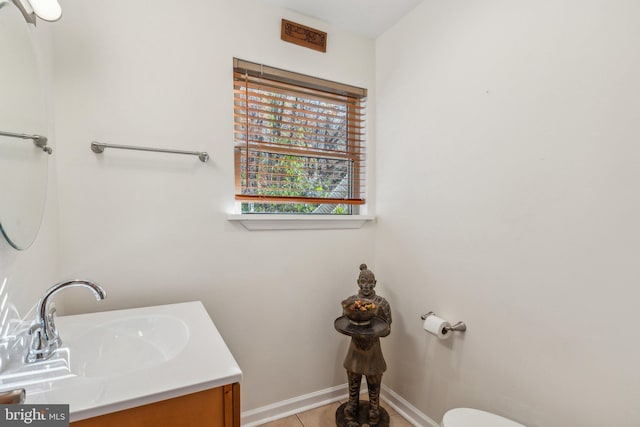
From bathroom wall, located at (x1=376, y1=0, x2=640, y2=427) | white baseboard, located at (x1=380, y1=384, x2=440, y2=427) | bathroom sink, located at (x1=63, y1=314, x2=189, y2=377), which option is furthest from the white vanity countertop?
white baseboard, located at (x1=380, y1=384, x2=440, y2=427)

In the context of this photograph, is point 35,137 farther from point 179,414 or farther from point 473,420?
point 473,420

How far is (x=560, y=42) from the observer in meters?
1.07

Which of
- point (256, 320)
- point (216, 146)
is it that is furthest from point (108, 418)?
point (216, 146)

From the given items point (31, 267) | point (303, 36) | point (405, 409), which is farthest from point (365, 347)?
point (303, 36)

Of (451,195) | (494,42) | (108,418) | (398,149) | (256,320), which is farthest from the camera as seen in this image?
(398,149)

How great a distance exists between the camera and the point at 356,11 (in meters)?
1.71

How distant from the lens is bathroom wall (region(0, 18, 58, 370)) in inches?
30.9

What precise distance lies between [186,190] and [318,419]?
1.46m

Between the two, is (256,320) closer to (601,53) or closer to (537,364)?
(537,364)

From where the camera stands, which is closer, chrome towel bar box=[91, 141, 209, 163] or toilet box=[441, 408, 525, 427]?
toilet box=[441, 408, 525, 427]

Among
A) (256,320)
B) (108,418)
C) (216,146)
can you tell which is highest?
(216,146)

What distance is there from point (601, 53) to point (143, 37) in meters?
1.78

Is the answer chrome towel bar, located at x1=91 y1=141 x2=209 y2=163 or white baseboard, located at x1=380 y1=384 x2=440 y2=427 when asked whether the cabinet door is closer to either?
chrome towel bar, located at x1=91 y1=141 x2=209 y2=163

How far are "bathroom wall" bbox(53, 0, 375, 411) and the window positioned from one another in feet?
0.28
